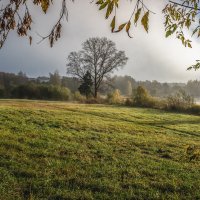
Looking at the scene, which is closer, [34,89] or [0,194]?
[0,194]

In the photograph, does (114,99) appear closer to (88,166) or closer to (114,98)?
(114,98)

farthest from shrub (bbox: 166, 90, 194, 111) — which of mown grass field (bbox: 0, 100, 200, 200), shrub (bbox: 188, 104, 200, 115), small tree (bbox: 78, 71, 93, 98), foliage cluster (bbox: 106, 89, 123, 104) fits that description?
mown grass field (bbox: 0, 100, 200, 200)

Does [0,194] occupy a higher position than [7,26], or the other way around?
[7,26]

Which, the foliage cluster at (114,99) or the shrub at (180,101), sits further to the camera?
the foliage cluster at (114,99)

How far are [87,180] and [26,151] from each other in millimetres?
2477

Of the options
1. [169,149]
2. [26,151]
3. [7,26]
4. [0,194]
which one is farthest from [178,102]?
[7,26]

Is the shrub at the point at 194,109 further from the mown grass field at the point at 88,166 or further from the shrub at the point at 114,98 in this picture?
the mown grass field at the point at 88,166

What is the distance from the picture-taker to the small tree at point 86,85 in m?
44.0

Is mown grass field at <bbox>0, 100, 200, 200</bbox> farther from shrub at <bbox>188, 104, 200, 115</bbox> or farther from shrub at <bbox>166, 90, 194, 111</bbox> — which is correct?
shrub at <bbox>166, 90, 194, 111</bbox>

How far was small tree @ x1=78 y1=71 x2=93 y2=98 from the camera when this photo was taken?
43969mm

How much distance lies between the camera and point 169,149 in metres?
10.1

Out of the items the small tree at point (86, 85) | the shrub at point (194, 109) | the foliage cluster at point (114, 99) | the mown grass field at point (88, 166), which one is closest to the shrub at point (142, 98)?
the foliage cluster at point (114, 99)

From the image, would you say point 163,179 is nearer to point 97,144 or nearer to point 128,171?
point 128,171

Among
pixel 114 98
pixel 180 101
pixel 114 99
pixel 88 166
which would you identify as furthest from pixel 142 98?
pixel 88 166
